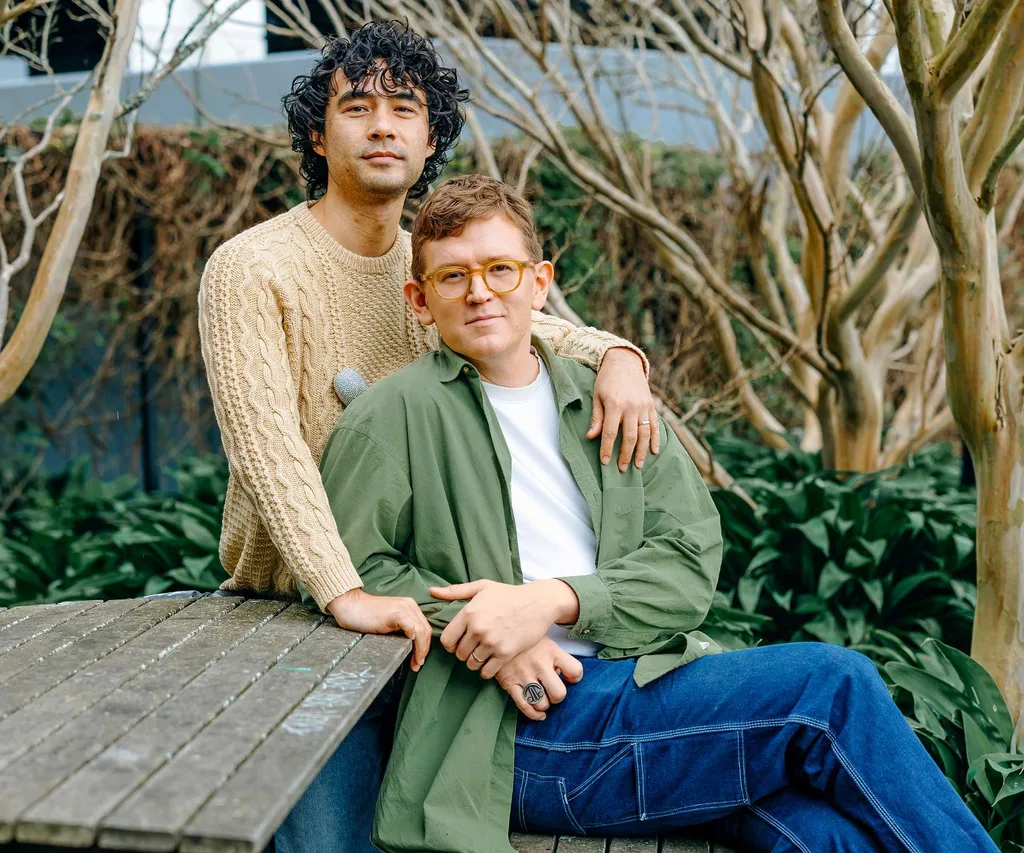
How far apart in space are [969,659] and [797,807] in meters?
0.99

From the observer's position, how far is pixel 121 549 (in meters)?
4.65

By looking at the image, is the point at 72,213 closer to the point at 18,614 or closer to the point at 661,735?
the point at 18,614

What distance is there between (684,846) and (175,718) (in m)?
0.99

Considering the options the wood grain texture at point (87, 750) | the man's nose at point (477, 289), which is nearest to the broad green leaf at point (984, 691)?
the man's nose at point (477, 289)

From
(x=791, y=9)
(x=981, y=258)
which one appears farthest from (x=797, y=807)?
(x=791, y=9)

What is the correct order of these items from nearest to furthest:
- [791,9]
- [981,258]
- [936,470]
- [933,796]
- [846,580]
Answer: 1. [933,796]
2. [981,258]
3. [846,580]
4. [791,9]
5. [936,470]

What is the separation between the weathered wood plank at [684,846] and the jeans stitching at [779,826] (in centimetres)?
12

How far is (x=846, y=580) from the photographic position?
3.77 meters

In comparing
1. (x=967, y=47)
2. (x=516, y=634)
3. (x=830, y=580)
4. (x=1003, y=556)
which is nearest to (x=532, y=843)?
(x=516, y=634)

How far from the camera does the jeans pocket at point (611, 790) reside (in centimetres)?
198

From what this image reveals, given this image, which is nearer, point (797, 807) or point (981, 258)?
point (797, 807)

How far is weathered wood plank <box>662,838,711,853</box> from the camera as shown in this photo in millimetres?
1993

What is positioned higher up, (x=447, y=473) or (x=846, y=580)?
(x=447, y=473)

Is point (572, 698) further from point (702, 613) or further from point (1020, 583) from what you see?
point (1020, 583)
